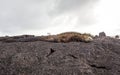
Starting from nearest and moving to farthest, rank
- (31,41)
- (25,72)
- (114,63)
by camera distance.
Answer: (25,72)
(114,63)
(31,41)

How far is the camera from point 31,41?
23.0 m

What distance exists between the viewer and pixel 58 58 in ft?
65.0

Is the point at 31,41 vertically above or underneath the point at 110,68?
above

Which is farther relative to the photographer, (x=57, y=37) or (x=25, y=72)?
(x=57, y=37)

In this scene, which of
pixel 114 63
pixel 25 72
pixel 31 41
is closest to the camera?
pixel 25 72

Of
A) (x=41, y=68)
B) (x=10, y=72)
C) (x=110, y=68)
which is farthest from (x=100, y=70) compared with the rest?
(x=10, y=72)

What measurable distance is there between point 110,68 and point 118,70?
59 cm

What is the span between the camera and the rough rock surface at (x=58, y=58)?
1906 cm

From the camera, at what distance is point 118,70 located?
20.0 m

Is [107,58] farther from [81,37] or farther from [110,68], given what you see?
[81,37]

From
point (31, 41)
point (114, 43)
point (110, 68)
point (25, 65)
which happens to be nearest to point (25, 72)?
point (25, 65)

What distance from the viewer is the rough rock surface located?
62.5 feet

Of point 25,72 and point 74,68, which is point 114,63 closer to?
point 74,68

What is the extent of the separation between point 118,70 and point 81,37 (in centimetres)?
458
